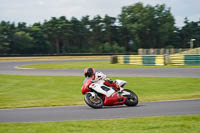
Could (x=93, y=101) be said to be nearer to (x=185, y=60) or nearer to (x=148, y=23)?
(x=185, y=60)

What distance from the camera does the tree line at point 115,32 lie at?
288 ft

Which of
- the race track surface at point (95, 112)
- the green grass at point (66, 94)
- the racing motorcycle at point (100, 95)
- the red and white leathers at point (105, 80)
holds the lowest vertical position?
the green grass at point (66, 94)

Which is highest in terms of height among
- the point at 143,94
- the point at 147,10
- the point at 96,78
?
the point at 147,10

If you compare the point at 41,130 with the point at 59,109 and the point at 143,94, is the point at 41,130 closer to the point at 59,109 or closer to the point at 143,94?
the point at 59,109

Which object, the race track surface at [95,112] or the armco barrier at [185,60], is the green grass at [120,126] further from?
the armco barrier at [185,60]

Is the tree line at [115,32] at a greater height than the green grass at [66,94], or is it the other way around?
the tree line at [115,32]

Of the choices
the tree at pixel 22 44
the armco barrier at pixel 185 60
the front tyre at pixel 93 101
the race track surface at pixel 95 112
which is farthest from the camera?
the tree at pixel 22 44

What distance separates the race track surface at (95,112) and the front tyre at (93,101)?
16 cm

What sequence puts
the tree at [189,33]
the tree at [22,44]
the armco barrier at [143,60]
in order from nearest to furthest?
1. the armco barrier at [143,60]
2. the tree at [22,44]
3. the tree at [189,33]

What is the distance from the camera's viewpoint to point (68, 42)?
102 meters

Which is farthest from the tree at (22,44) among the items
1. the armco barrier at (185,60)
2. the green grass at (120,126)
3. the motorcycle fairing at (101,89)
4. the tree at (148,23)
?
the green grass at (120,126)

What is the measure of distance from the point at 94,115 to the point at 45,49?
75162 millimetres

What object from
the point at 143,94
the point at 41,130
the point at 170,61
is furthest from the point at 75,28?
the point at 41,130

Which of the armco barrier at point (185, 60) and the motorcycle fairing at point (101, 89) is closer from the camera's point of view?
the motorcycle fairing at point (101, 89)
